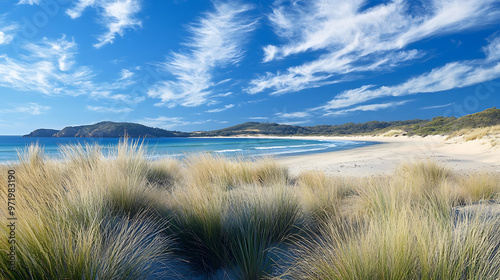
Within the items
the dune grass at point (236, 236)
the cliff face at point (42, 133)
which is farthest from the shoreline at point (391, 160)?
the cliff face at point (42, 133)

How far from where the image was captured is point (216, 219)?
2.46m

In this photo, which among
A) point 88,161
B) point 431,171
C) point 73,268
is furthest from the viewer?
point 431,171

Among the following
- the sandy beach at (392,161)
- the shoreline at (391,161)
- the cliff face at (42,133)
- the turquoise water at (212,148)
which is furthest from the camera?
the cliff face at (42,133)

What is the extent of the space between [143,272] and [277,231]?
4.65 ft

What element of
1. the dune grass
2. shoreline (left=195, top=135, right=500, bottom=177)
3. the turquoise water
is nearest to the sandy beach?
shoreline (left=195, top=135, right=500, bottom=177)

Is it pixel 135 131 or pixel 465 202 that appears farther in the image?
pixel 135 131

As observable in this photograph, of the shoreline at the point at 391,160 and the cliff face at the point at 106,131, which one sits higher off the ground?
the cliff face at the point at 106,131

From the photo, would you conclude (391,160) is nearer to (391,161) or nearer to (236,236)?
(391,161)

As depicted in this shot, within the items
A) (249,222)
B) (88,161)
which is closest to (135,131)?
(88,161)

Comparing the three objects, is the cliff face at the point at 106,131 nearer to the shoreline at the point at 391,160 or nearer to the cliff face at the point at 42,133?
the cliff face at the point at 42,133

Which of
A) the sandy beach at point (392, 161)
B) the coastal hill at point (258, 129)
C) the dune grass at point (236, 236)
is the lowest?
the sandy beach at point (392, 161)

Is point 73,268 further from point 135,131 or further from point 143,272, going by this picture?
point 135,131

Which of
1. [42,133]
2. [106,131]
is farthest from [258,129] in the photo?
[42,133]

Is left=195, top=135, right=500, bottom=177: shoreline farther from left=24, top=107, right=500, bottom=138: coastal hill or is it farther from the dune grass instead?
left=24, top=107, right=500, bottom=138: coastal hill
